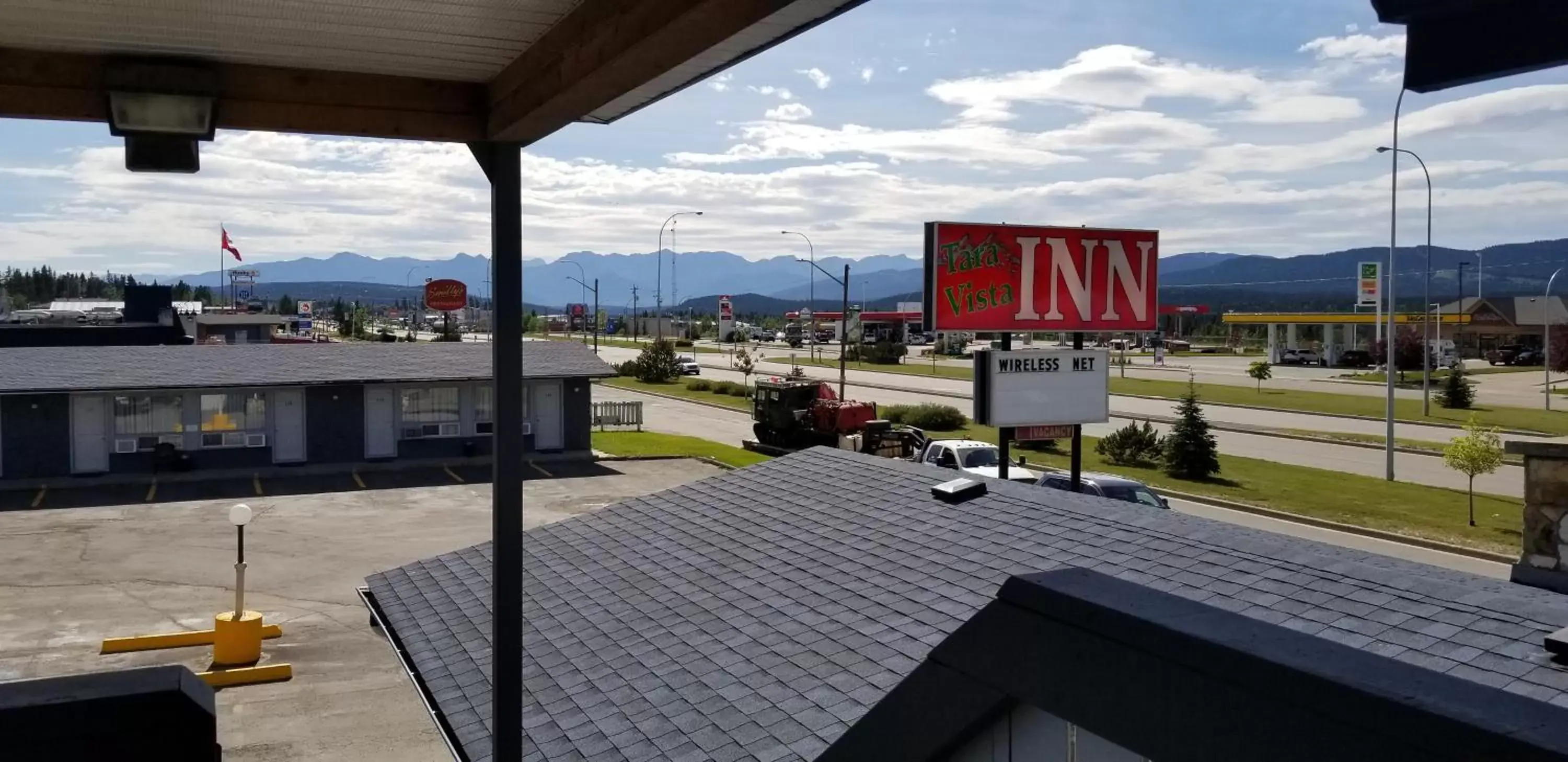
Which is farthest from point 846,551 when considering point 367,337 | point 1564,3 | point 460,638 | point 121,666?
point 367,337

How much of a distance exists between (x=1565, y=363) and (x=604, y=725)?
2746 inches

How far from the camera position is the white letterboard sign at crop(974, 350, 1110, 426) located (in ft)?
71.4

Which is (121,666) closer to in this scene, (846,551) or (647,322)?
(846,551)

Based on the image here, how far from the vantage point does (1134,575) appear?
8.30 meters

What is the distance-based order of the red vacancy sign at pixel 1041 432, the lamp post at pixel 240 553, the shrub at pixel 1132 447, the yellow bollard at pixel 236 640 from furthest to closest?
the shrub at pixel 1132 447 → the red vacancy sign at pixel 1041 432 → the yellow bollard at pixel 236 640 → the lamp post at pixel 240 553

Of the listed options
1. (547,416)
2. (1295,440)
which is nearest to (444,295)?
(547,416)

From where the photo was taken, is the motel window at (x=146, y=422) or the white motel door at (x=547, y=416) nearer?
the motel window at (x=146, y=422)

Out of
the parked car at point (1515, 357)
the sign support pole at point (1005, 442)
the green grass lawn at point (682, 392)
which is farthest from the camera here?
the parked car at point (1515, 357)

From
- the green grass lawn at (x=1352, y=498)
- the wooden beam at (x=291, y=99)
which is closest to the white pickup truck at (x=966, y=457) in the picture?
the green grass lawn at (x=1352, y=498)

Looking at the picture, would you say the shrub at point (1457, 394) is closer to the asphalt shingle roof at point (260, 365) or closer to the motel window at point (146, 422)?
the asphalt shingle roof at point (260, 365)

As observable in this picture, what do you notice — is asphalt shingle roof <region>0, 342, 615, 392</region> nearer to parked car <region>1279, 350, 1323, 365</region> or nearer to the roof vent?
the roof vent

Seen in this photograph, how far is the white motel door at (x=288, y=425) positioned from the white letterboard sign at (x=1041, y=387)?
2332 cm

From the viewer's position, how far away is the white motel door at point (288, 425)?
3603 centimetres

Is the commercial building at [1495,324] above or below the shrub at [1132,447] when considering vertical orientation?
above
